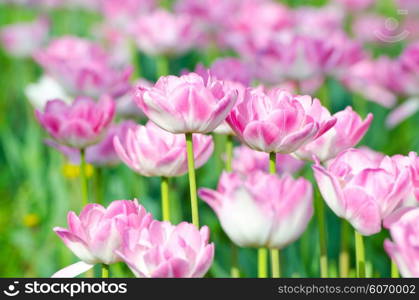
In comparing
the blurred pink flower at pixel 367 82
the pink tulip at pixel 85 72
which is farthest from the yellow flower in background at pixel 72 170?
the blurred pink flower at pixel 367 82

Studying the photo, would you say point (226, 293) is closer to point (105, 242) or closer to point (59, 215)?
point (105, 242)

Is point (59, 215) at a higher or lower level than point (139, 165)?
higher

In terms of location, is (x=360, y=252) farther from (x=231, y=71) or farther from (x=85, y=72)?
(x=85, y=72)

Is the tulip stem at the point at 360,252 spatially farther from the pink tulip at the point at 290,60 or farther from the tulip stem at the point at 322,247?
the pink tulip at the point at 290,60

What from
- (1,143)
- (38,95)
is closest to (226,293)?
(38,95)

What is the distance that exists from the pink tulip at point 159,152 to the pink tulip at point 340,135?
14 centimetres

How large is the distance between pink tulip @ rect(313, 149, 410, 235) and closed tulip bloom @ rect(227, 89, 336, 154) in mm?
62

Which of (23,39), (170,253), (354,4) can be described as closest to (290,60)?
(170,253)

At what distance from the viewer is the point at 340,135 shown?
1.06 meters

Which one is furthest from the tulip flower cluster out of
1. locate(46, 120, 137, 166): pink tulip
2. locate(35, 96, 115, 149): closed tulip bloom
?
locate(46, 120, 137, 166): pink tulip

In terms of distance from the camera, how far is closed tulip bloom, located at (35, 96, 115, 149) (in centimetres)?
122

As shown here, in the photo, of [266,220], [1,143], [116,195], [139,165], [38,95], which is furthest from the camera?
[1,143]

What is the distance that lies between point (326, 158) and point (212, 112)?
24 centimetres

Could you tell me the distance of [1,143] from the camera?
2631mm
